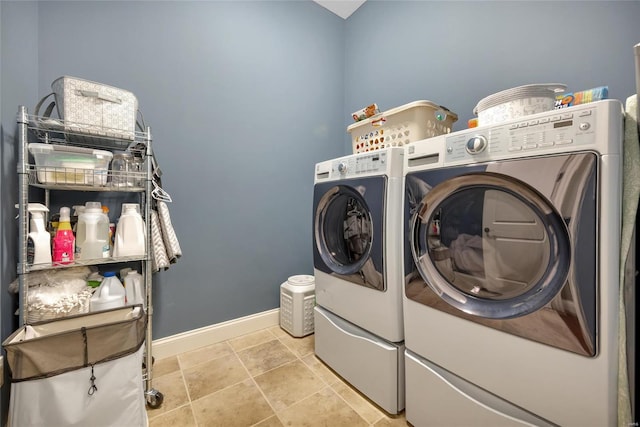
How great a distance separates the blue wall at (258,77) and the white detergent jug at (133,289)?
0.30m

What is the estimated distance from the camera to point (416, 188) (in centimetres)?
103

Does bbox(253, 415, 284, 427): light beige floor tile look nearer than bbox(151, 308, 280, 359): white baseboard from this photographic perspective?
Yes

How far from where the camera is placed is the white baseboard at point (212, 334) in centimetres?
163

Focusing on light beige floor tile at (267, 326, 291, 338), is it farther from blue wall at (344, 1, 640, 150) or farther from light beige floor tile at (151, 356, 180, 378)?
blue wall at (344, 1, 640, 150)

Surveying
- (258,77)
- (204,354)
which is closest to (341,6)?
(258,77)

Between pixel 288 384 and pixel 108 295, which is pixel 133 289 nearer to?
pixel 108 295

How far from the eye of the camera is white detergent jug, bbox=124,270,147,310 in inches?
50.4

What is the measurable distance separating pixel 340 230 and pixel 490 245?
2.60 ft

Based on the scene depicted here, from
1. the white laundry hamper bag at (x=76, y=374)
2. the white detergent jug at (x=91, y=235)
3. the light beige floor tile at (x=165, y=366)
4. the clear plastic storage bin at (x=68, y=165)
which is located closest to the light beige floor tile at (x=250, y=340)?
the light beige floor tile at (x=165, y=366)

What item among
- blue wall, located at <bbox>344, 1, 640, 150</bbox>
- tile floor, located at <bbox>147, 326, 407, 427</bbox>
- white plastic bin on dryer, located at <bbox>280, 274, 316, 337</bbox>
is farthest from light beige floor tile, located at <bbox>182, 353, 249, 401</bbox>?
blue wall, located at <bbox>344, 1, 640, 150</bbox>

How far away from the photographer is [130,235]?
1250 mm

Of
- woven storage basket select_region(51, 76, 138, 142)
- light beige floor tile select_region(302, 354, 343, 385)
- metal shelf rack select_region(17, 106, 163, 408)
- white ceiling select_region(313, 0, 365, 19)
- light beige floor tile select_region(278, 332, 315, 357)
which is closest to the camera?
metal shelf rack select_region(17, 106, 163, 408)

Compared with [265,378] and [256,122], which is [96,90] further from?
[265,378]

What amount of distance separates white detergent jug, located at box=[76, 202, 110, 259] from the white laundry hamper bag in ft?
0.90
